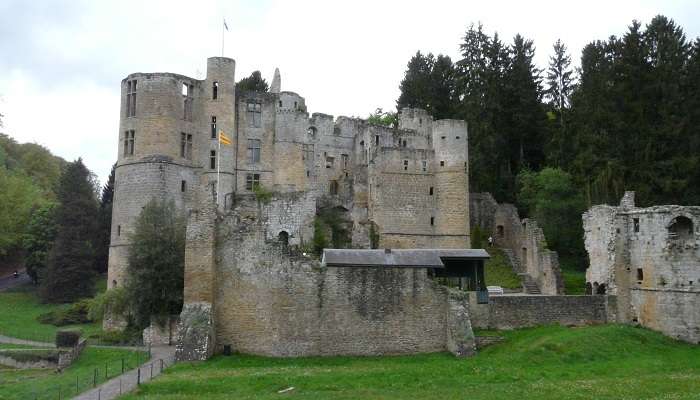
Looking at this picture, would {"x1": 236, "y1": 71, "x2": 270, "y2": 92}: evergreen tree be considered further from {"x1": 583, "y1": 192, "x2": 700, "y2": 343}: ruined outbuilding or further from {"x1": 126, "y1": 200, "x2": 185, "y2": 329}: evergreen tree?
{"x1": 583, "y1": 192, "x2": 700, "y2": 343}: ruined outbuilding

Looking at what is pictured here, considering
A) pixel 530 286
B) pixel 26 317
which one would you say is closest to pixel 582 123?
pixel 530 286

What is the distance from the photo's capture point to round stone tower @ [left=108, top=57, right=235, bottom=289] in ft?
141

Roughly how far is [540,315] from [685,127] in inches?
720

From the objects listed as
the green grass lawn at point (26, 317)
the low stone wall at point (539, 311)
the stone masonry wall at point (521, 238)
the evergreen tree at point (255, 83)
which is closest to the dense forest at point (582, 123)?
the stone masonry wall at point (521, 238)

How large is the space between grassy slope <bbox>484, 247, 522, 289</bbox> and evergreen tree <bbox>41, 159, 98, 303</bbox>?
101 feet

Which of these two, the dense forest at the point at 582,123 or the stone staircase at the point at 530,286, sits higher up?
the dense forest at the point at 582,123

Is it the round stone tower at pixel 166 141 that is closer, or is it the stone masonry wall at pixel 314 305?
the stone masonry wall at pixel 314 305

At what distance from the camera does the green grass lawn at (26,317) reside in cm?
3712

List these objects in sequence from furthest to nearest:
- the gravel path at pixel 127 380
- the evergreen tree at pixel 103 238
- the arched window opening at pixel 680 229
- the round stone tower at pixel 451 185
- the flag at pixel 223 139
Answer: the evergreen tree at pixel 103 238
the round stone tower at pixel 451 185
the flag at pixel 223 139
the arched window opening at pixel 680 229
the gravel path at pixel 127 380

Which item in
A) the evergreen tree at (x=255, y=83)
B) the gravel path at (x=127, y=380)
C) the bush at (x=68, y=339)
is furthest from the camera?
the evergreen tree at (x=255, y=83)

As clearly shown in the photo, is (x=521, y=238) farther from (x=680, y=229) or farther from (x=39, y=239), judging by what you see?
(x=39, y=239)

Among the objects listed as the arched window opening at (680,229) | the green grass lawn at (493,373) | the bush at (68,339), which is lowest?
the green grass lawn at (493,373)

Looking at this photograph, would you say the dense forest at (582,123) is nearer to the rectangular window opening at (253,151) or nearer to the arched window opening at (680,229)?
the arched window opening at (680,229)

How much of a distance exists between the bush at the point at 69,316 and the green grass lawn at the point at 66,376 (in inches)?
460
